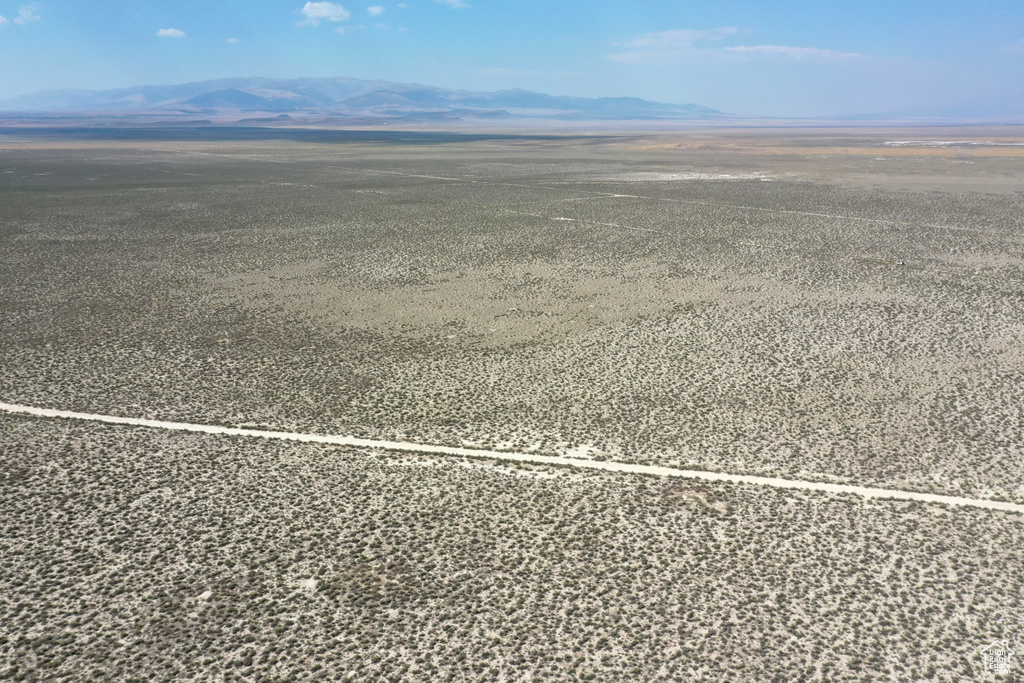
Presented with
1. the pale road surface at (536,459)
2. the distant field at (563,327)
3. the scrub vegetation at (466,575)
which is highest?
the distant field at (563,327)

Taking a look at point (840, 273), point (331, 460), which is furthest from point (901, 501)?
point (840, 273)

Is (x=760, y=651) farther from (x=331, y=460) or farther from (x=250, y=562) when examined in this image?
(x=331, y=460)

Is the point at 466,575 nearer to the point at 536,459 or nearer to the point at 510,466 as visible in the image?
the point at 510,466

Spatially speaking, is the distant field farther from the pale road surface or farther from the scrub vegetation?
the scrub vegetation

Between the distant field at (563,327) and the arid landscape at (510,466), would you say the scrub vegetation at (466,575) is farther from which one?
the distant field at (563,327)

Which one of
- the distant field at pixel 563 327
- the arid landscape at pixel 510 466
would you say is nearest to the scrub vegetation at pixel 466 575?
the arid landscape at pixel 510 466

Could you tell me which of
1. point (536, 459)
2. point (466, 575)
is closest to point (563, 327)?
point (536, 459)
